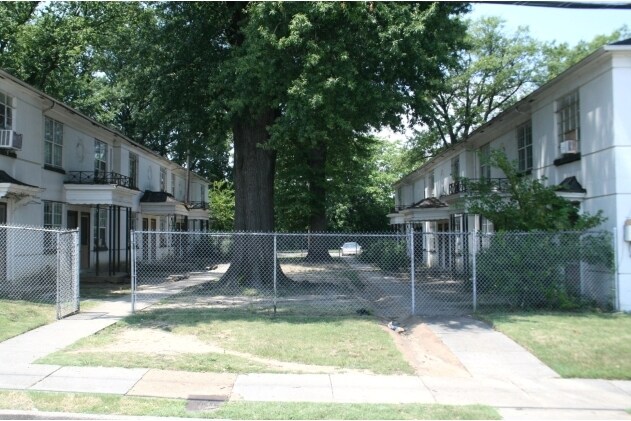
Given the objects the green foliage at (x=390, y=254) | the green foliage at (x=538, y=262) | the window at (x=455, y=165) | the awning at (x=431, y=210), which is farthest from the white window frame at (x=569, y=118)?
the window at (x=455, y=165)

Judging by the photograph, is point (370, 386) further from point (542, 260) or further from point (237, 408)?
point (542, 260)

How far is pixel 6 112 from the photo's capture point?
15.6m

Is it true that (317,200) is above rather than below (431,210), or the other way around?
above

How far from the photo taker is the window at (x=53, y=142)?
18062 mm

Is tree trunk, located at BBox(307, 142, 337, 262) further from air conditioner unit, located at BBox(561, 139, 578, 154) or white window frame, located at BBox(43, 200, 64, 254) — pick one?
air conditioner unit, located at BBox(561, 139, 578, 154)

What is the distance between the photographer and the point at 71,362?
7.93 metres

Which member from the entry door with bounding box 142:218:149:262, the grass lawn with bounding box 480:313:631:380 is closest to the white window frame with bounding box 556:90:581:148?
the grass lawn with bounding box 480:313:631:380

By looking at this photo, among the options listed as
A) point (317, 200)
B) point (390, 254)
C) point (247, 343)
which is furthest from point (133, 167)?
point (247, 343)

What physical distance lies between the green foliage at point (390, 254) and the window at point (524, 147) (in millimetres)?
6734

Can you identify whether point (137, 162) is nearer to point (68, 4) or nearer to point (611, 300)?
point (68, 4)

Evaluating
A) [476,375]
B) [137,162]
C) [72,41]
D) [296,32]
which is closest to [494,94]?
[137,162]

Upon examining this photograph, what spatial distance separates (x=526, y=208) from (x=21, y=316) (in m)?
11.4

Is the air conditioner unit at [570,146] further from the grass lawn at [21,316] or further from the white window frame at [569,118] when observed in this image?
the grass lawn at [21,316]

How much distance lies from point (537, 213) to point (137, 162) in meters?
20.2
